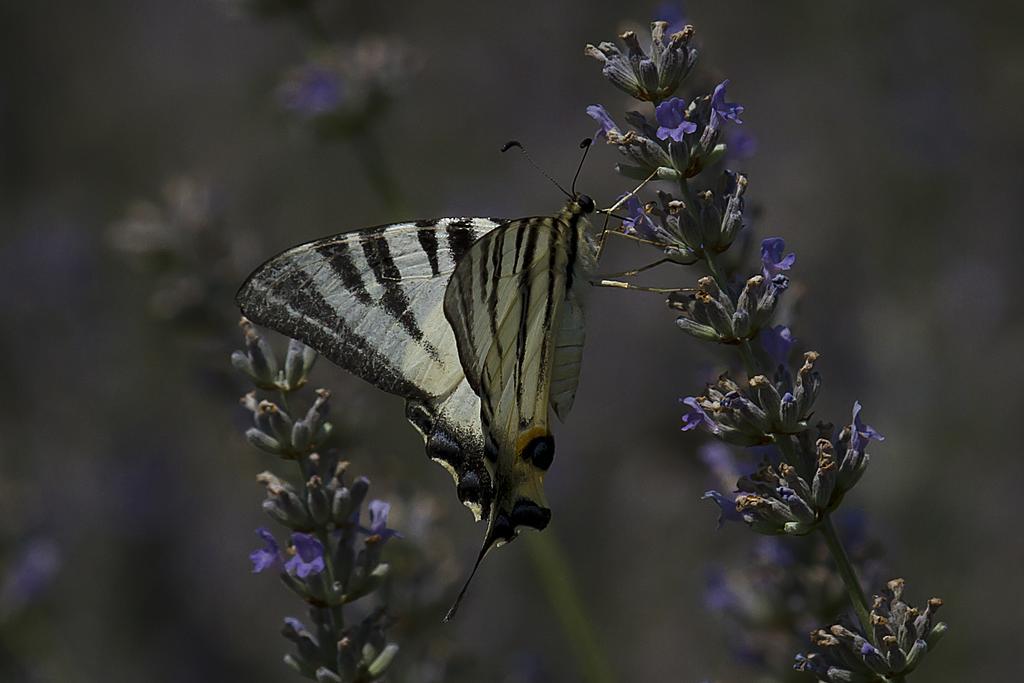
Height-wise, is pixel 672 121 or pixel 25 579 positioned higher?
pixel 672 121

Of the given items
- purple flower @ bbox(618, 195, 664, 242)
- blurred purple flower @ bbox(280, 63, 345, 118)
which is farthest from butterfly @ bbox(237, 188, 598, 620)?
blurred purple flower @ bbox(280, 63, 345, 118)

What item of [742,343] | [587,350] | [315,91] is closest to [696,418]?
[742,343]

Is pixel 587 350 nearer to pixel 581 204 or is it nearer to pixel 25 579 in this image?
pixel 25 579

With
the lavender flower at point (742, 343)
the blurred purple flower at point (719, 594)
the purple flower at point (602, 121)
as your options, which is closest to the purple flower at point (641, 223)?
the lavender flower at point (742, 343)

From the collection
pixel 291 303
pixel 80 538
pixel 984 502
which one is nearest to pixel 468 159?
pixel 80 538

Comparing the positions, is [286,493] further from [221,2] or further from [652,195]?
[221,2]

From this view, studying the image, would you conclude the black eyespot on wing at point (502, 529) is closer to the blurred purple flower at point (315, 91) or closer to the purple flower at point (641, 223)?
the purple flower at point (641, 223)

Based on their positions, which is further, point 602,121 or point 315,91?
point 315,91

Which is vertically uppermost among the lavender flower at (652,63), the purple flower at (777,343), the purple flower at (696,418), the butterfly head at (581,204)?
the lavender flower at (652,63)
